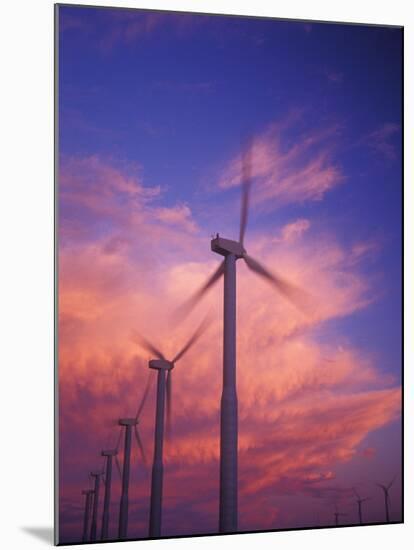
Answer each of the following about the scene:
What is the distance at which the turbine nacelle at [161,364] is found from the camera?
951cm

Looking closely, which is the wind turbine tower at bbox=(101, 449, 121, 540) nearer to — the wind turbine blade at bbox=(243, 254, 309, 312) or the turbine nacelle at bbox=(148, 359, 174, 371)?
the turbine nacelle at bbox=(148, 359, 174, 371)

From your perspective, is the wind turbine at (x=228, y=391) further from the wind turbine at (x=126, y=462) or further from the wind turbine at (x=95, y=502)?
the wind turbine at (x=95, y=502)

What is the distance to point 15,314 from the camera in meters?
9.71

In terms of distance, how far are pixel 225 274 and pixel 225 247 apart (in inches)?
8.3

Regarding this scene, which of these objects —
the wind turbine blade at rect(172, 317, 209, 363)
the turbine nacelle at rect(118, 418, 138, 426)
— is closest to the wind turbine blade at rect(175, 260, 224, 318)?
the wind turbine blade at rect(172, 317, 209, 363)

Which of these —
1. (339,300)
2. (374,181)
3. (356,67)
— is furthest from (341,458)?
(356,67)

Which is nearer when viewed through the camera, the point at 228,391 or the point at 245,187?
the point at 228,391

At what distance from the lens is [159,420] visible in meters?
9.57

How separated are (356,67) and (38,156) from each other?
8.81ft

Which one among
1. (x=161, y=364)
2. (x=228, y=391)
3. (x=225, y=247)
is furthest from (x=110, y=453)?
(x=225, y=247)

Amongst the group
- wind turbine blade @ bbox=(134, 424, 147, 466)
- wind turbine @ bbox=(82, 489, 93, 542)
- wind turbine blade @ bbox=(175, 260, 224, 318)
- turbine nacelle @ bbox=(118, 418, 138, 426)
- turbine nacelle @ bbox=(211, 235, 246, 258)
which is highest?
turbine nacelle @ bbox=(211, 235, 246, 258)

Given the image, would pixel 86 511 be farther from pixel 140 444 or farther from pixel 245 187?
pixel 245 187

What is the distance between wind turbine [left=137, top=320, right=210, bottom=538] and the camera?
952 cm

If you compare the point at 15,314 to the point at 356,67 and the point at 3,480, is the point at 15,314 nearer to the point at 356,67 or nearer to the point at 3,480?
the point at 3,480
